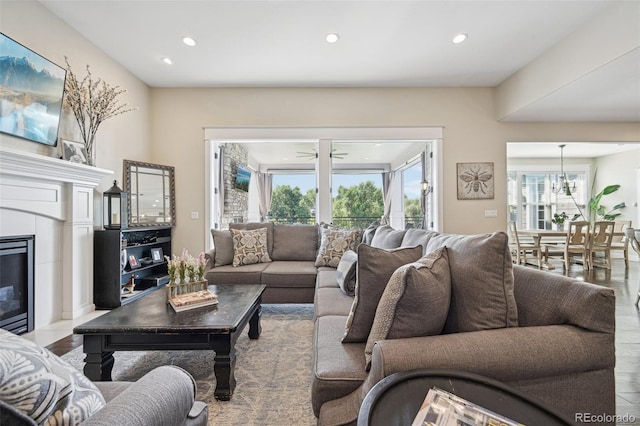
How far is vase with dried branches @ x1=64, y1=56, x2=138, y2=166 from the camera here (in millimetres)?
3170

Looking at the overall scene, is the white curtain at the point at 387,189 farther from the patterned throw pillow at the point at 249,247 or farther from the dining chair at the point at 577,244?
the patterned throw pillow at the point at 249,247

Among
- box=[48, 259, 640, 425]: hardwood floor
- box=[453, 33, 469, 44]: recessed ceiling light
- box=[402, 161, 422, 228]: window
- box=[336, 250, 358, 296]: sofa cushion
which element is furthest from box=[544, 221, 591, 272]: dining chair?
box=[336, 250, 358, 296]: sofa cushion

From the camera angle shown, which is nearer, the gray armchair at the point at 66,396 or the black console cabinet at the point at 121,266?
the gray armchair at the point at 66,396

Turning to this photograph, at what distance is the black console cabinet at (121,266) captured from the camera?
3430 millimetres

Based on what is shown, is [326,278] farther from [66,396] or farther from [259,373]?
[66,396]

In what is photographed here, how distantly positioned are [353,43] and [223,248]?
2842 millimetres

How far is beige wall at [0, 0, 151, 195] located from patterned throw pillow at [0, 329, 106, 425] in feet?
9.20

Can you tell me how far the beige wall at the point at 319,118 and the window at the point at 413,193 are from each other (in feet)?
3.62

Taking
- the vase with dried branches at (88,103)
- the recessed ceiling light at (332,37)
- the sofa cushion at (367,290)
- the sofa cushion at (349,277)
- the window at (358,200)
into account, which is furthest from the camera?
the window at (358,200)

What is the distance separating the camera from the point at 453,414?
0.71 m

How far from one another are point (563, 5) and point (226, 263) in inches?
170

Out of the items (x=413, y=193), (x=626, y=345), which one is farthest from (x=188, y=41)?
(x=626, y=345)

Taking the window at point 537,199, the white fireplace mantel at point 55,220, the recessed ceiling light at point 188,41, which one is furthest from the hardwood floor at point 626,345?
the window at point 537,199

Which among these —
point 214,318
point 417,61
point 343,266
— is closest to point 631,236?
point 417,61
